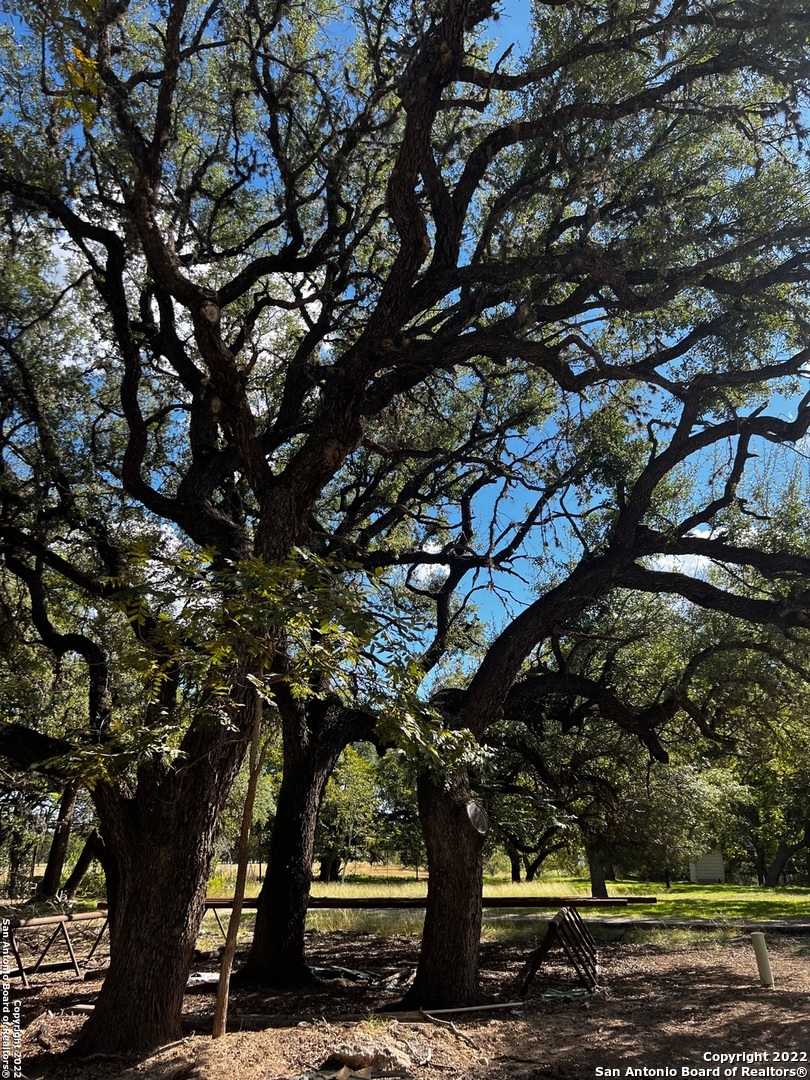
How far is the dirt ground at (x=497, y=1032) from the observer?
416cm

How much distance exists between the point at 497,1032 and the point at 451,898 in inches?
54.8

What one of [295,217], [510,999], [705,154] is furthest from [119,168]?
[510,999]

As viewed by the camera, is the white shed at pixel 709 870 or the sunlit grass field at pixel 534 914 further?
the white shed at pixel 709 870

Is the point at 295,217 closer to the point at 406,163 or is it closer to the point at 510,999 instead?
the point at 406,163

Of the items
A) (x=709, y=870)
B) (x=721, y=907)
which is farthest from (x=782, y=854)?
(x=721, y=907)

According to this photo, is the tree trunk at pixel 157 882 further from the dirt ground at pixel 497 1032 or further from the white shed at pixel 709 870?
the white shed at pixel 709 870

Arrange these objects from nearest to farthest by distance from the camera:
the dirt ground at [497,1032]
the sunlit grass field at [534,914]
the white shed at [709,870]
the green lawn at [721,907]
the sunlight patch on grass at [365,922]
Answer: the dirt ground at [497,1032]
the sunlight patch on grass at [365,922]
the sunlit grass field at [534,914]
the green lawn at [721,907]
the white shed at [709,870]

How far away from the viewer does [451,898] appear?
22.1 ft

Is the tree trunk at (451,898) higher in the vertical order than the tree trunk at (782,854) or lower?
higher

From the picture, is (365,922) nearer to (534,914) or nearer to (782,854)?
(534,914)

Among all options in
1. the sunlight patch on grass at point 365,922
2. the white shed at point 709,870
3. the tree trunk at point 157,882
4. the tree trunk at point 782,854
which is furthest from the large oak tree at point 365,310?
the white shed at point 709,870

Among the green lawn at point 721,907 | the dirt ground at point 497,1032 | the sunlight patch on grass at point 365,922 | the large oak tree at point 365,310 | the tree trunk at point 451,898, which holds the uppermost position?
the large oak tree at point 365,310

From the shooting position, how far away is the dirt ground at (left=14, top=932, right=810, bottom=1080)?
164 inches

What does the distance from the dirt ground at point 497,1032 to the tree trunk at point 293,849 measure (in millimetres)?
475
